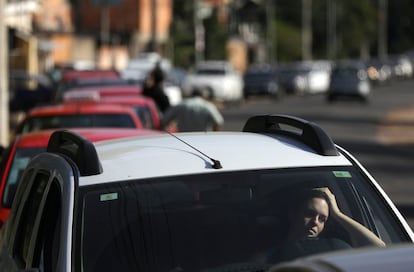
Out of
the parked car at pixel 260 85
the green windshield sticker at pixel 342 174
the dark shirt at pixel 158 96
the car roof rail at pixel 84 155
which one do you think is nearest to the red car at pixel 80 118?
the dark shirt at pixel 158 96

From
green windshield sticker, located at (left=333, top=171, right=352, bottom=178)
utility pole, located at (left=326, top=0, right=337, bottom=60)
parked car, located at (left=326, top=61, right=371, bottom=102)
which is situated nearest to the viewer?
green windshield sticker, located at (left=333, top=171, right=352, bottom=178)

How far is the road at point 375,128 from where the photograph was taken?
19359mm

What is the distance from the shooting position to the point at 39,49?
2370 inches

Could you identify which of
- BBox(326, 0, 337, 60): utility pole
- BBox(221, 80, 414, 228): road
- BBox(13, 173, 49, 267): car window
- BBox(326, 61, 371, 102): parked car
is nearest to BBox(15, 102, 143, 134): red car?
BBox(221, 80, 414, 228): road

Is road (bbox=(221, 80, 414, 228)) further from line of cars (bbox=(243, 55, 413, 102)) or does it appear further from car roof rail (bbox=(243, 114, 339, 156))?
car roof rail (bbox=(243, 114, 339, 156))

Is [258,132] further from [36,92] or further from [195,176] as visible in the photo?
[36,92]

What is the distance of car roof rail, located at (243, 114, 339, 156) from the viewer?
5.13 metres

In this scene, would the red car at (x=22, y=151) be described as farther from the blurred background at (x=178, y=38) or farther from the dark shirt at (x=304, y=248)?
the blurred background at (x=178, y=38)

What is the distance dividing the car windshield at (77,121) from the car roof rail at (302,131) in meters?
6.07

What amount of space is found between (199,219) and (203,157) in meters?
0.33

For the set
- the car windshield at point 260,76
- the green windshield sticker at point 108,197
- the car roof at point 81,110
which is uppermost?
the green windshield sticker at point 108,197

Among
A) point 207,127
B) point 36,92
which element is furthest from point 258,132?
point 36,92

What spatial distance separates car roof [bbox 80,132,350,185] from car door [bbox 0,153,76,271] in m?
0.19

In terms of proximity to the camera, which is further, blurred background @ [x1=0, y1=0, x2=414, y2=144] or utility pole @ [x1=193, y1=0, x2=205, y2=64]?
utility pole @ [x1=193, y1=0, x2=205, y2=64]
